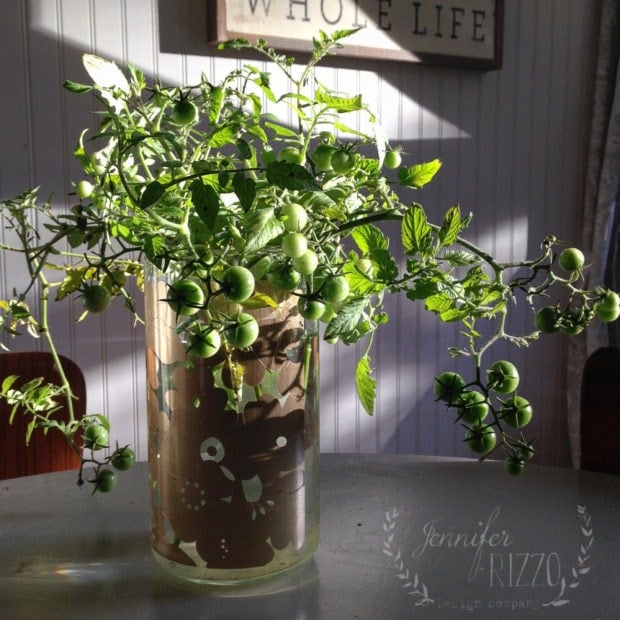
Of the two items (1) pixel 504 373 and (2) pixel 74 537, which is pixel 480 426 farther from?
(2) pixel 74 537

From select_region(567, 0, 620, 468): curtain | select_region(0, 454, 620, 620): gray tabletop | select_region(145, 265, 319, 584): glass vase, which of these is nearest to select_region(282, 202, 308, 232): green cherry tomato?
select_region(145, 265, 319, 584): glass vase

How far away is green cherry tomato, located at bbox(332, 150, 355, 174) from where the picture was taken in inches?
24.1

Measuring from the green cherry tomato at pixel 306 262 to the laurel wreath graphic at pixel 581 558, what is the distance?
371 mm

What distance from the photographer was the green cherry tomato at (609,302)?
1.95 ft

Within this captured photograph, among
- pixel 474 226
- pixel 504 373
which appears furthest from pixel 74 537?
pixel 474 226

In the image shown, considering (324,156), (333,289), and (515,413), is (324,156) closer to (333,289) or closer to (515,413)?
(333,289)

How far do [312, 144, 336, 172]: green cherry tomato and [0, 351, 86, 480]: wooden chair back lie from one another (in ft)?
2.58

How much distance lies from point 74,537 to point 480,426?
17.4 inches

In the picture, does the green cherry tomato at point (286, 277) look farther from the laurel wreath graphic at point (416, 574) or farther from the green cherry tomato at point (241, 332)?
the laurel wreath graphic at point (416, 574)

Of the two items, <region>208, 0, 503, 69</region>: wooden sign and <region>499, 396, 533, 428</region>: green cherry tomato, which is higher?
<region>208, 0, 503, 69</region>: wooden sign

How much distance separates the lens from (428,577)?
0.73m

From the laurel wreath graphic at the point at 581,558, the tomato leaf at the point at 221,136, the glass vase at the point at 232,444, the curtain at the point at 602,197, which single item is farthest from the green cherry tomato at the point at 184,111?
the curtain at the point at 602,197

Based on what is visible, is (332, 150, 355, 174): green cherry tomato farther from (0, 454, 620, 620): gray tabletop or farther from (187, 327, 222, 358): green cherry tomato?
(0, 454, 620, 620): gray tabletop

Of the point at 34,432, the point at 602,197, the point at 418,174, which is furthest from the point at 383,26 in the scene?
the point at 418,174
